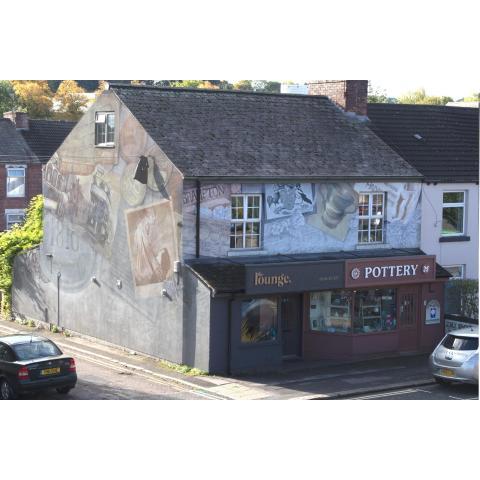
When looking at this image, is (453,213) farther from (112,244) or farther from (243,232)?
(112,244)

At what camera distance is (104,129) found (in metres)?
29.1

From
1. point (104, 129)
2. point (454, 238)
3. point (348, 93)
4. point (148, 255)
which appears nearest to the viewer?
point (148, 255)

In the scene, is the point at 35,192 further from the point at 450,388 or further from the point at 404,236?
the point at 450,388

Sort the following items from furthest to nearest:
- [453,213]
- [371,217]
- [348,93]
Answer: [348,93] < [453,213] < [371,217]

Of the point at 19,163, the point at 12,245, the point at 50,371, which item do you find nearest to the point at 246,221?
the point at 50,371

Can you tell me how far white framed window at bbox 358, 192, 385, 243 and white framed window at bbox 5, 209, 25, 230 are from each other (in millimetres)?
26727

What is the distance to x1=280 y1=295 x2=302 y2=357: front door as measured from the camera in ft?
89.4

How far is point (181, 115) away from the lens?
27.8 meters

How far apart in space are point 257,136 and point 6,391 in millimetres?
10886

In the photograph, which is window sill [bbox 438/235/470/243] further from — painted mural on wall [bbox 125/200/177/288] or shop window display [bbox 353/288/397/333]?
painted mural on wall [bbox 125/200/177/288]

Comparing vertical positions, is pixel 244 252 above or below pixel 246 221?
below

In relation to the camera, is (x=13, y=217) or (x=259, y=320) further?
(x=13, y=217)

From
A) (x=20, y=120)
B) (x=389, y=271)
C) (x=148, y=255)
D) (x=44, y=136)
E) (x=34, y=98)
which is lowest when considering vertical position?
(x=389, y=271)

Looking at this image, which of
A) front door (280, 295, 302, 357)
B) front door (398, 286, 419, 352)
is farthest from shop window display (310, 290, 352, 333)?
front door (398, 286, 419, 352)
